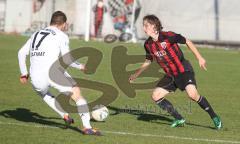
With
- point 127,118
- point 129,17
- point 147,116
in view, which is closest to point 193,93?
point 127,118

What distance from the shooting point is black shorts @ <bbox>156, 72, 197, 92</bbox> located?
468 inches

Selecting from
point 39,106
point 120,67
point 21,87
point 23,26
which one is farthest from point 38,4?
point 39,106

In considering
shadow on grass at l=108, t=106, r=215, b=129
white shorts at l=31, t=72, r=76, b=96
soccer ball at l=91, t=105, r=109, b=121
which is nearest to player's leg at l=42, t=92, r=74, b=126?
white shorts at l=31, t=72, r=76, b=96

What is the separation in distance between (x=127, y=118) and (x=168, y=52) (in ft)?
5.37

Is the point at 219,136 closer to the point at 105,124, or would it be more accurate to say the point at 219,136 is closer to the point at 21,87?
the point at 105,124

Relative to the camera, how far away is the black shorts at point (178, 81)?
11884mm

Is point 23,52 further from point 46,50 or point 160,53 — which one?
point 160,53

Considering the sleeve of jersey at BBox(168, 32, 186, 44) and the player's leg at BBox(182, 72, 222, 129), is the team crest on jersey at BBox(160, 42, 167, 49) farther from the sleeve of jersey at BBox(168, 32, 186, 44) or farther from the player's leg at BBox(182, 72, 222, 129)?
the player's leg at BBox(182, 72, 222, 129)

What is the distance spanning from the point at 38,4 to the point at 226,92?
23.3 meters

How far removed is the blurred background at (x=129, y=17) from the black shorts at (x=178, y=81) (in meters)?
21.0

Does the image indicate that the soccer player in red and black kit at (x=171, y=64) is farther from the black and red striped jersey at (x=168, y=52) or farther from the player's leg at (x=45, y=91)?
the player's leg at (x=45, y=91)

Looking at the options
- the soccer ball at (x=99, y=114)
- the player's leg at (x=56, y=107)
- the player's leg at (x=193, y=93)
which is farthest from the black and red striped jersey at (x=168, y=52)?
the player's leg at (x=56, y=107)

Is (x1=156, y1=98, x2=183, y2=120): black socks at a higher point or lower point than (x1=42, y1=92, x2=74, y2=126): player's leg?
lower

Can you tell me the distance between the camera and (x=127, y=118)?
42.0ft
